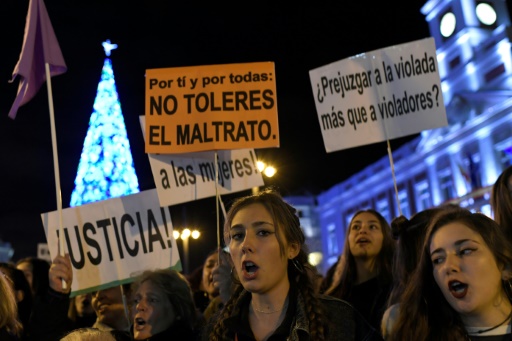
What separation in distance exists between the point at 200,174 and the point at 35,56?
5.93ft

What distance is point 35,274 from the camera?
5207mm

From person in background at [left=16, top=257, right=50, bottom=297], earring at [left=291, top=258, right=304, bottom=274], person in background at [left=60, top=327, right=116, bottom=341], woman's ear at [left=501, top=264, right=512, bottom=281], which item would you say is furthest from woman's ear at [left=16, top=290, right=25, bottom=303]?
woman's ear at [left=501, top=264, right=512, bottom=281]

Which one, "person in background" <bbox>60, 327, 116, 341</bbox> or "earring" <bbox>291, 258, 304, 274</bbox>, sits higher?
"earring" <bbox>291, 258, 304, 274</bbox>

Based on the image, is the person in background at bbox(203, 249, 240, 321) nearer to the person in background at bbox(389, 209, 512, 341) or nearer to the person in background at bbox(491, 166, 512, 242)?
the person in background at bbox(389, 209, 512, 341)

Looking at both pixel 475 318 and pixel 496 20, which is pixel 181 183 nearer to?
pixel 475 318

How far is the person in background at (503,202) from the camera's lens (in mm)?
3375

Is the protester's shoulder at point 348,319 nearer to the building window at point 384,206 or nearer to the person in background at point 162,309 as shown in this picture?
the person in background at point 162,309

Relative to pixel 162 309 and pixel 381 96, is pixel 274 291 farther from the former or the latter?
pixel 381 96

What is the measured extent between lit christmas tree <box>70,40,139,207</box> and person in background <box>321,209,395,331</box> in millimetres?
7289

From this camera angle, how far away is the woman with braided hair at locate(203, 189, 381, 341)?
252cm

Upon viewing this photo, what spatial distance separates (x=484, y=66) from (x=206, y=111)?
110ft

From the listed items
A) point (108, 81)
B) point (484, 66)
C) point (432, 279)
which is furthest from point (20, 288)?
point (484, 66)

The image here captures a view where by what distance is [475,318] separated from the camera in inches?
101

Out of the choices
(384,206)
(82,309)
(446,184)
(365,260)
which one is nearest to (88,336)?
(365,260)
